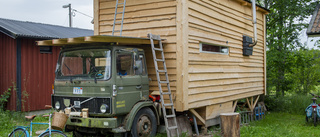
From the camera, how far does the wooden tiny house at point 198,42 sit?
7324 millimetres

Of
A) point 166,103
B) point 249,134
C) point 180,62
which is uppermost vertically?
point 180,62

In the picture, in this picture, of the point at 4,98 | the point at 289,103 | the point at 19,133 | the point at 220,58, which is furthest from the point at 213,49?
the point at 4,98

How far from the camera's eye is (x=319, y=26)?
361 inches

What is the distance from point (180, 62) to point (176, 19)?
107 centimetres

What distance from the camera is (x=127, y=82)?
6.38 meters

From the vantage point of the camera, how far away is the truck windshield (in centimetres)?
622

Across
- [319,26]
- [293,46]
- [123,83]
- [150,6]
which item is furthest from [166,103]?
[293,46]

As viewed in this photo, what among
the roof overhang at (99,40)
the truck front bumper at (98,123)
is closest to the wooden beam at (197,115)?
the roof overhang at (99,40)

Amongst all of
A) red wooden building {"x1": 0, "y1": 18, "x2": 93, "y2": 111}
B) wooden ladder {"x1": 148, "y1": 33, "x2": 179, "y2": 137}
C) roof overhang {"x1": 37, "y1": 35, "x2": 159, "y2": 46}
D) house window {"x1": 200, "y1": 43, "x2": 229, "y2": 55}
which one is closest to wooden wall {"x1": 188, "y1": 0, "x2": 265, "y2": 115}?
house window {"x1": 200, "y1": 43, "x2": 229, "y2": 55}

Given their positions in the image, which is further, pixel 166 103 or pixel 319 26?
pixel 319 26

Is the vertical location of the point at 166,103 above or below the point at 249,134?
above

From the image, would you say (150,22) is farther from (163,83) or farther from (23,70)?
(23,70)

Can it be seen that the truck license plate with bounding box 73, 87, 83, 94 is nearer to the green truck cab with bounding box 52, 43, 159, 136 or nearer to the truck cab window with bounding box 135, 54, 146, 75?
the green truck cab with bounding box 52, 43, 159, 136

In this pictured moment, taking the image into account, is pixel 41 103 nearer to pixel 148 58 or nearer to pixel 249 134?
pixel 148 58
